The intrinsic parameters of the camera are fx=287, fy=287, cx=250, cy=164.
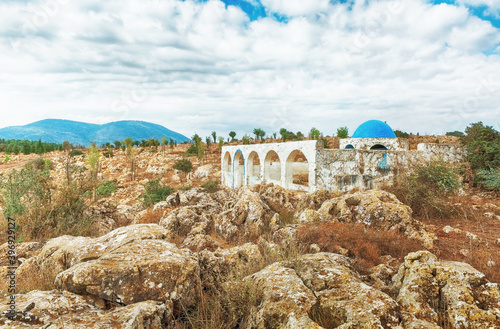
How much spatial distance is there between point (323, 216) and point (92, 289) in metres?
7.05

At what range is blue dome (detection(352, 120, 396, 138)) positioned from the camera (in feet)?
63.8

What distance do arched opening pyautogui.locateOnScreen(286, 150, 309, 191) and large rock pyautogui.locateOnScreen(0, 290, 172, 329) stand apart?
11.8 metres

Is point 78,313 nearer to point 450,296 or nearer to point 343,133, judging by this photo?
point 450,296

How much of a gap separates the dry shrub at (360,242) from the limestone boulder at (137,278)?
3.69 metres

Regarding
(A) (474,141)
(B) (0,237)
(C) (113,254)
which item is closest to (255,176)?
(A) (474,141)

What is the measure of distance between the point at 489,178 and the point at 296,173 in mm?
10542

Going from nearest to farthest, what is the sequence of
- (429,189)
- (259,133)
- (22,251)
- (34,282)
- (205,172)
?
(34,282) < (22,251) < (429,189) < (205,172) < (259,133)

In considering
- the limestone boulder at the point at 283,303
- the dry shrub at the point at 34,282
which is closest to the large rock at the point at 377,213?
the limestone boulder at the point at 283,303

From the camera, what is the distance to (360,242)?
6.74 metres

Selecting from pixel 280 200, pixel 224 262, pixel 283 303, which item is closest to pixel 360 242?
pixel 224 262

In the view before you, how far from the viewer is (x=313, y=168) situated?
44.2ft

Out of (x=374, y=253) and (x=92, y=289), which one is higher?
(x=92, y=289)

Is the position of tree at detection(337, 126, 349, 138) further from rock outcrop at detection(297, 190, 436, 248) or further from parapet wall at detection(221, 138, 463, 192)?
rock outcrop at detection(297, 190, 436, 248)

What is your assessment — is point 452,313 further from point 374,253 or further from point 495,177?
point 495,177
